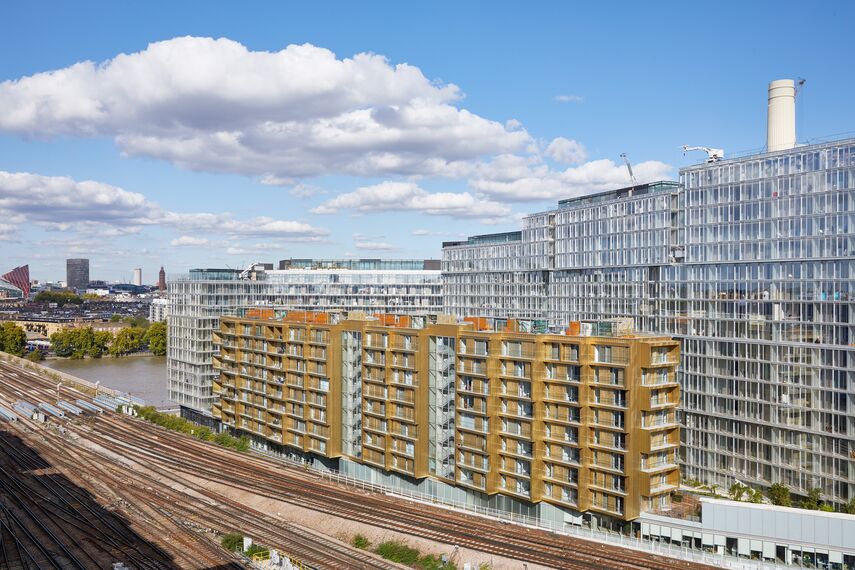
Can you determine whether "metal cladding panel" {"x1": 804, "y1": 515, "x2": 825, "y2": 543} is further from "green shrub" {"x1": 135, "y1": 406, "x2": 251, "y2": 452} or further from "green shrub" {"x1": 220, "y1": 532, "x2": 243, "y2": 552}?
"green shrub" {"x1": 135, "y1": 406, "x2": 251, "y2": 452}

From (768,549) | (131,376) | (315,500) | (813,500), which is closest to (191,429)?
(315,500)

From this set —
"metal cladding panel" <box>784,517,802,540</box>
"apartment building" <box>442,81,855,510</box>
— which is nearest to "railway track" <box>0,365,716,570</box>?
"metal cladding panel" <box>784,517,802,540</box>

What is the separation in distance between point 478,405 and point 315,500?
59.8ft

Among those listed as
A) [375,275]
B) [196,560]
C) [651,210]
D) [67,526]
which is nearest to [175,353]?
[375,275]

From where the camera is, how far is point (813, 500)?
6378cm

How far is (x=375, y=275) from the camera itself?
13562 cm

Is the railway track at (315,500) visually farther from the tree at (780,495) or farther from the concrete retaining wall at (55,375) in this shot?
the concrete retaining wall at (55,375)

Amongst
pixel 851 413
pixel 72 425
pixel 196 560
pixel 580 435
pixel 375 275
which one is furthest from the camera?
pixel 375 275

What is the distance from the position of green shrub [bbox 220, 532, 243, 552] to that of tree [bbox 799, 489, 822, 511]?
4880cm

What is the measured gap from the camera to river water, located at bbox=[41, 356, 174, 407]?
144 m

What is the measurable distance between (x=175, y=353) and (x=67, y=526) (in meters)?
61.3

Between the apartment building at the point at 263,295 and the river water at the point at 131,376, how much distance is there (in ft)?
55.3

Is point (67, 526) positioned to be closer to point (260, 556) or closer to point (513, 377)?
point (260, 556)

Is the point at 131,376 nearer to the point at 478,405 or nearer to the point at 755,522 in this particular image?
the point at 478,405
